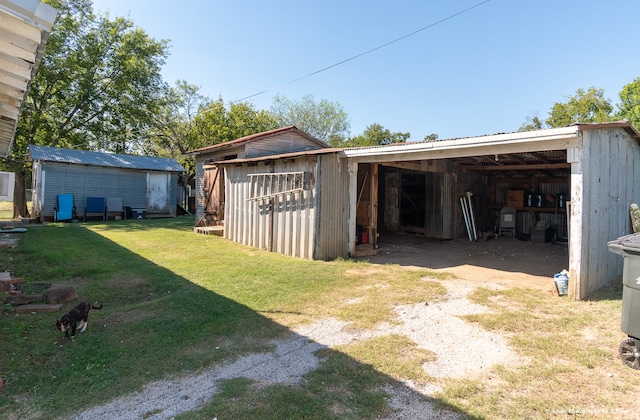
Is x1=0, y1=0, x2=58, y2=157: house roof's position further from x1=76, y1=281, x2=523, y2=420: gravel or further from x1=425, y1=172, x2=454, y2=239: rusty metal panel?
x1=425, y1=172, x2=454, y2=239: rusty metal panel

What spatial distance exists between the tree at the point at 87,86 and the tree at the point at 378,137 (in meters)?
18.8

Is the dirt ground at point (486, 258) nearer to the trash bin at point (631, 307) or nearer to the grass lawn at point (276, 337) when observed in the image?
the grass lawn at point (276, 337)

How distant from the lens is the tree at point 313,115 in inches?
1427

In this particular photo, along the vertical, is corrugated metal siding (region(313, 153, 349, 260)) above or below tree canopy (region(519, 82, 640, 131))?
below

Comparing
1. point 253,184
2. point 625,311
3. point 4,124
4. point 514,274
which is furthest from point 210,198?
point 625,311

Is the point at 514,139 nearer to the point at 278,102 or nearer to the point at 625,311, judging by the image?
the point at 625,311

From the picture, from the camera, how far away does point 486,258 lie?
8883mm

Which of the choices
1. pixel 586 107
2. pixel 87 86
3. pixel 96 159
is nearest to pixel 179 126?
pixel 87 86

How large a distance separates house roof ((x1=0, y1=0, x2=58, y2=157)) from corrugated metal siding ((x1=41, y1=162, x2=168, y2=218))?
48.2 ft

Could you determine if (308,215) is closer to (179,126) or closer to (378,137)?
(179,126)

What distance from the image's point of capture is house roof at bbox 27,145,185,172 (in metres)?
15.8

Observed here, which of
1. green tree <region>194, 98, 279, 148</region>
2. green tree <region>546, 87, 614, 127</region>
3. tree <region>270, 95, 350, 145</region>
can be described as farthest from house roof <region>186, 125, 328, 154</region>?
green tree <region>546, 87, 614, 127</region>

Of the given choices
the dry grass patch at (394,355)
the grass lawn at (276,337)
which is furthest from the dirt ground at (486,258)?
the dry grass patch at (394,355)

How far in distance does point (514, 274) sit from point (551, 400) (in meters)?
5.02
